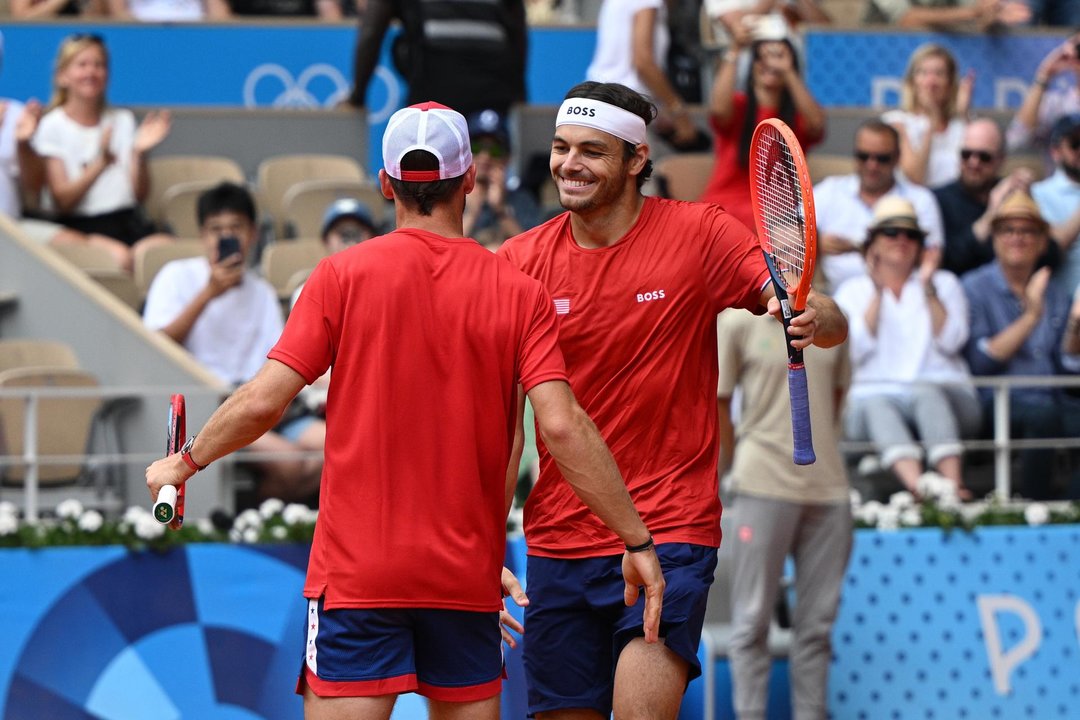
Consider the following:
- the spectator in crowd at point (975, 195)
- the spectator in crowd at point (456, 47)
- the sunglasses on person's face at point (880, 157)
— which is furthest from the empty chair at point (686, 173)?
the spectator in crowd at point (975, 195)

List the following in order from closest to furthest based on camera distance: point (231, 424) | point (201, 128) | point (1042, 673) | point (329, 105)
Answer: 1. point (231, 424)
2. point (1042, 673)
3. point (201, 128)
4. point (329, 105)

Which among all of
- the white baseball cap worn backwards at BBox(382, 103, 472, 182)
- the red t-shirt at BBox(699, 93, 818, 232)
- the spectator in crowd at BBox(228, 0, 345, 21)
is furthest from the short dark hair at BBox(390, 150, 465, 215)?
the spectator in crowd at BBox(228, 0, 345, 21)

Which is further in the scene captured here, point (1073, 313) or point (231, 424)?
point (1073, 313)

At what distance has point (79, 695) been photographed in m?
7.62

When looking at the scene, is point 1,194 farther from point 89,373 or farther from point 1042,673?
point 1042,673

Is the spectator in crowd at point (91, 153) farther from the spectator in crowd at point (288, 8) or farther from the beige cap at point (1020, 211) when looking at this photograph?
the beige cap at point (1020, 211)

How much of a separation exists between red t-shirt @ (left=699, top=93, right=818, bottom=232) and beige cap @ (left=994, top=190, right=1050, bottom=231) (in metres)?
1.25

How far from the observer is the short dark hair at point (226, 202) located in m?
8.89

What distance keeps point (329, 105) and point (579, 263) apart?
24.6 ft

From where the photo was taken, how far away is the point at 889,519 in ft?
27.1

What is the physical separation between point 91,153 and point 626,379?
5.70m

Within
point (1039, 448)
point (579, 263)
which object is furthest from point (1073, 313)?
point (579, 263)

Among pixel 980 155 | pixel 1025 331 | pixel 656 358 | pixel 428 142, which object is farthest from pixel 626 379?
pixel 980 155

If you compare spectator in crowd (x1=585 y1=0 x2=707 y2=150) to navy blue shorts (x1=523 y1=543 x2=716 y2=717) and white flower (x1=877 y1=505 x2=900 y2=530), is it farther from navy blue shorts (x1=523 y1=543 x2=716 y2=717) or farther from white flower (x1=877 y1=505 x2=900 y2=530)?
navy blue shorts (x1=523 y1=543 x2=716 y2=717)
